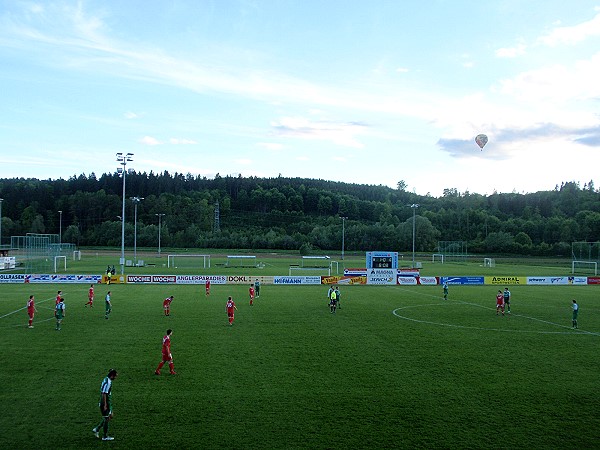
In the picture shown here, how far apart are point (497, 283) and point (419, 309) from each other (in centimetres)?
2728

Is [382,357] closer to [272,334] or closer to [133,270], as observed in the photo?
[272,334]

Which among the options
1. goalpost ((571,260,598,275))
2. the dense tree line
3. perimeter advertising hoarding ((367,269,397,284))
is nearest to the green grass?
perimeter advertising hoarding ((367,269,397,284))

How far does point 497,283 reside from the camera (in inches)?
2368

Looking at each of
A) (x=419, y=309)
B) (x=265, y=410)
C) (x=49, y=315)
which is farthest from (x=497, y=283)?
(x=265, y=410)

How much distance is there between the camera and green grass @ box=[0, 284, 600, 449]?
1338 cm

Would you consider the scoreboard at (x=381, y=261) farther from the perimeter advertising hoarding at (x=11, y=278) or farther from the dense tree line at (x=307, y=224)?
the dense tree line at (x=307, y=224)

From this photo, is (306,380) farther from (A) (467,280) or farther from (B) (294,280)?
(A) (467,280)

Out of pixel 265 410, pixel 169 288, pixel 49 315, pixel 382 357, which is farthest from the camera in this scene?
pixel 169 288

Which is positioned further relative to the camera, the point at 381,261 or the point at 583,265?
the point at 583,265

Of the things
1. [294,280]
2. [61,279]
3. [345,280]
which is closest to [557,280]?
[345,280]

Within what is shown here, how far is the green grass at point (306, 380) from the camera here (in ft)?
43.9

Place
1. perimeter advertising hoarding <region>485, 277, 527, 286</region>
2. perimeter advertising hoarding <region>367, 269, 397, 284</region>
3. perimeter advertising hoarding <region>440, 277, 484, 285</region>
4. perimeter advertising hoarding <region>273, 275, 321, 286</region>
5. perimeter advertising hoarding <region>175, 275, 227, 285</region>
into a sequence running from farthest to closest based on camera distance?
perimeter advertising hoarding <region>485, 277, 527, 286</region> → perimeter advertising hoarding <region>440, 277, 484, 285</region> → perimeter advertising hoarding <region>367, 269, 397, 284</region> → perimeter advertising hoarding <region>273, 275, 321, 286</region> → perimeter advertising hoarding <region>175, 275, 227, 285</region>

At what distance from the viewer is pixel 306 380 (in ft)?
59.0

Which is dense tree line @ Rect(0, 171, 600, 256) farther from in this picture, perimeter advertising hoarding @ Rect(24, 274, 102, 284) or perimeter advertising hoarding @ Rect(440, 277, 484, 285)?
perimeter advertising hoarding @ Rect(24, 274, 102, 284)
